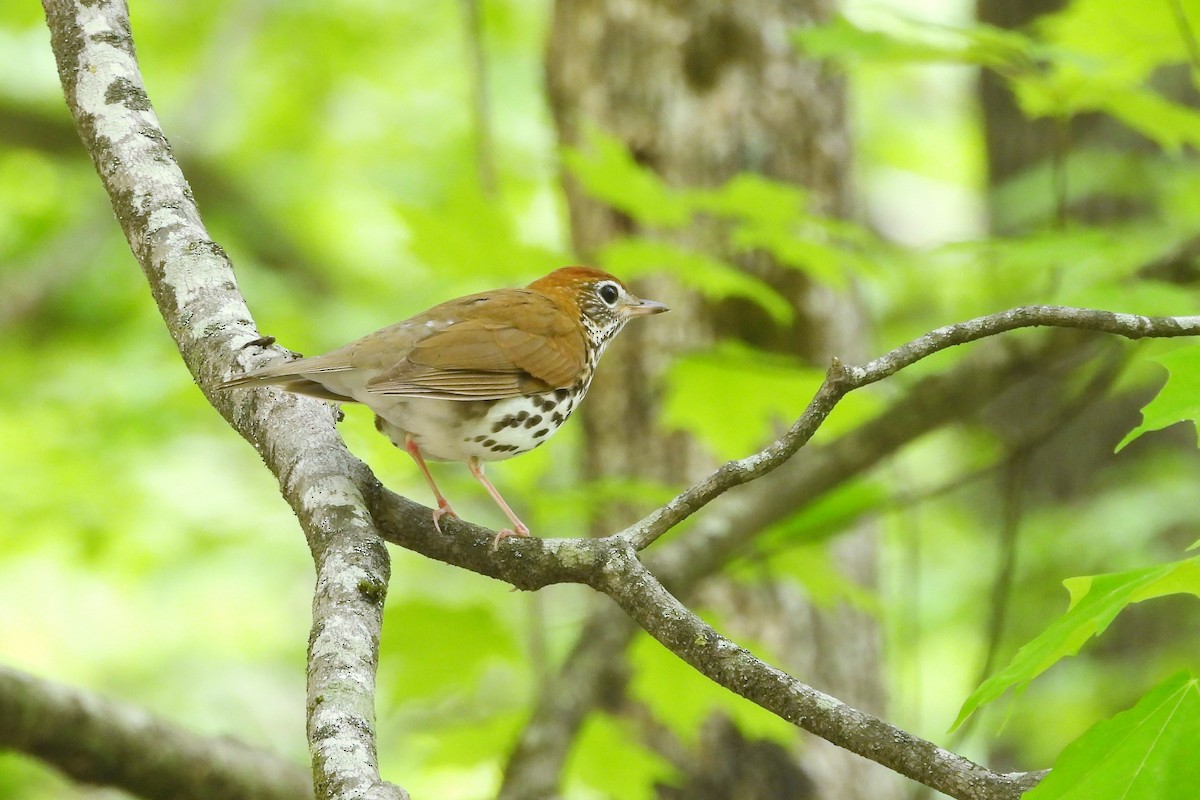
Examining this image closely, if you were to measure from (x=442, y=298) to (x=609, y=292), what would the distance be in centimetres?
349

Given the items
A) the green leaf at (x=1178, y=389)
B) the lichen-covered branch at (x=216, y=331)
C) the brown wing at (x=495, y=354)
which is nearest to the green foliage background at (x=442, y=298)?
the green leaf at (x=1178, y=389)

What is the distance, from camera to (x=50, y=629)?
9.33m

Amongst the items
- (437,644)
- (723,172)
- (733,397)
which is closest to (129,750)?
(437,644)

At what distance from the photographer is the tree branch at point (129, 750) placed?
11.0 ft

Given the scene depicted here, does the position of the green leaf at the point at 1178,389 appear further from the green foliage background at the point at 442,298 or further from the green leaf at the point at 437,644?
the green leaf at the point at 437,644

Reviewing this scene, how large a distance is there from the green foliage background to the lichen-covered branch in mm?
973

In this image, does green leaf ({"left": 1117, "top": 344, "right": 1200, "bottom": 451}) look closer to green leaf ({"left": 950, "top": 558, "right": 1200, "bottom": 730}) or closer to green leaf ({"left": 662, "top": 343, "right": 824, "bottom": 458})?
green leaf ({"left": 950, "top": 558, "right": 1200, "bottom": 730})

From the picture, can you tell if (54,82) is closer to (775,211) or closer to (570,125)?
(570,125)

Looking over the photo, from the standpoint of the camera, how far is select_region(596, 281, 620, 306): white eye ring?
4270mm

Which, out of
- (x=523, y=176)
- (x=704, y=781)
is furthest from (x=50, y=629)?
(x=704, y=781)

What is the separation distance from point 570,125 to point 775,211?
74.9 inches

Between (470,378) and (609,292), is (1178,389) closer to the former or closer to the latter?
(470,378)

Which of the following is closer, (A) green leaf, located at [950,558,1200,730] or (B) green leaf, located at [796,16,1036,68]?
(A) green leaf, located at [950,558,1200,730]

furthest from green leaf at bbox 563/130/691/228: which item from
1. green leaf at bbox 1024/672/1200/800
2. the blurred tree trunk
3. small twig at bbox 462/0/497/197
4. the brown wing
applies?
green leaf at bbox 1024/672/1200/800
